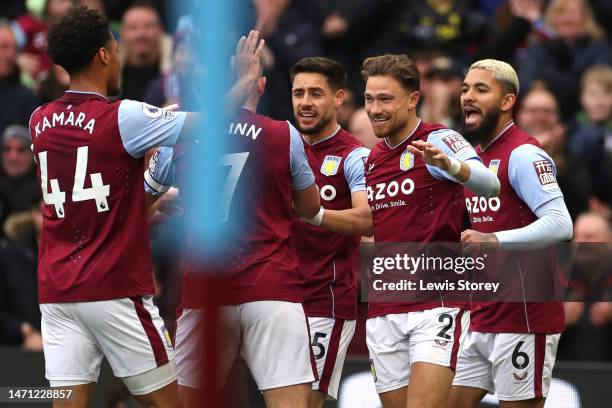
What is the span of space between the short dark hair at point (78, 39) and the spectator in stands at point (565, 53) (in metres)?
6.36

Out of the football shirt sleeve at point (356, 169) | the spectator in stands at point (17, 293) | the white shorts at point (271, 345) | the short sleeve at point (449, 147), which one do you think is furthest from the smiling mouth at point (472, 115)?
the spectator in stands at point (17, 293)

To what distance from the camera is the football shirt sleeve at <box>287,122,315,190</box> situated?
6.16 m

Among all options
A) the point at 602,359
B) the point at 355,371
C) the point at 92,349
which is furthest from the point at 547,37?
the point at 92,349

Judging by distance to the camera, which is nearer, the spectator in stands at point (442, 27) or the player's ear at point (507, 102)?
the player's ear at point (507, 102)

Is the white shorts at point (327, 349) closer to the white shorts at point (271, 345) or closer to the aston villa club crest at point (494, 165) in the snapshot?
the white shorts at point (271, 345)

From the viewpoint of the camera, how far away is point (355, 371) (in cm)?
860

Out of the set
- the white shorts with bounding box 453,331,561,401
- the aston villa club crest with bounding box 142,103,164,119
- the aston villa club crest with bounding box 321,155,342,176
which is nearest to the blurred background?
the aston villa club crest with bounding box 321,155,342,176

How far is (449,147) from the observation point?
21.7ft

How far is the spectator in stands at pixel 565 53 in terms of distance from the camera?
11727mm

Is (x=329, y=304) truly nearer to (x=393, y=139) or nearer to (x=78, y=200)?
(x=393, y=139)

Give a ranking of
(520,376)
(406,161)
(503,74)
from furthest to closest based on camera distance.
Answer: (503,74), (406,161), (520,376)

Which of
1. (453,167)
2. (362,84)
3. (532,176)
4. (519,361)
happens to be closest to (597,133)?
(362,84)

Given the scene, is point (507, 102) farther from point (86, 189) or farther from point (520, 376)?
point (86, 189)

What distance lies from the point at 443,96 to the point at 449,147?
438 centimetres
